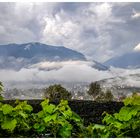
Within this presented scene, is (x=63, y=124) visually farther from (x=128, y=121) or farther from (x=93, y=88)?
(x=93, y=88)

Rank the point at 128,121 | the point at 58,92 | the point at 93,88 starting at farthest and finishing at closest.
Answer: the point at 93,88
the point at 58,92
the point at 128,121

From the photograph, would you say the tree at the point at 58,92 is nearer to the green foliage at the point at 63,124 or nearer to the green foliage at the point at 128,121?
the green foliage at the point at 63,124

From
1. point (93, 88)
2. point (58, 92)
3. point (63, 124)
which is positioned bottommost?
point (63, 124)

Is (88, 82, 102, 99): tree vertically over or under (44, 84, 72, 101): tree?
over

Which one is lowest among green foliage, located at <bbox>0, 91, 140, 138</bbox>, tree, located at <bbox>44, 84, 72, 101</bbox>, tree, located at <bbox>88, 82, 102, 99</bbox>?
green foliage, located at <bbox>0, 91, 140, 138</bbox>

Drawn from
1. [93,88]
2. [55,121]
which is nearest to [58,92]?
[93,88]

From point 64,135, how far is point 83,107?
5.86 meters

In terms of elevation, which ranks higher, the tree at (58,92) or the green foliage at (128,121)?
the tree at (58,92)

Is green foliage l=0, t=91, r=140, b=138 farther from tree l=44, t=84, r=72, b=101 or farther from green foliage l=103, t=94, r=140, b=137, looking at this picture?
tree l=44, t=84, r=72, b=101

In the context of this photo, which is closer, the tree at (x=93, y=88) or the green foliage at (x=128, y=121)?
the green foliage at (x=128, y=121)

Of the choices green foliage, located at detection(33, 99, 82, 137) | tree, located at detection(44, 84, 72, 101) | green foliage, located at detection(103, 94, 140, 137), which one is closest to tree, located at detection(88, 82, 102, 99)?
tree, located at detection(44, 84, 72, 101)

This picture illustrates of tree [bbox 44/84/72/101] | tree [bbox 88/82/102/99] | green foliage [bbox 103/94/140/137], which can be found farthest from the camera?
tree [bbox 88/82/102/99]

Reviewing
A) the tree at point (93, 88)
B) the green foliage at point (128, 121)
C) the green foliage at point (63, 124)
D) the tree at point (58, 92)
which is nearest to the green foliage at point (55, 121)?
the green foliage at point (63, 124)

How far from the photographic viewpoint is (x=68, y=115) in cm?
298
